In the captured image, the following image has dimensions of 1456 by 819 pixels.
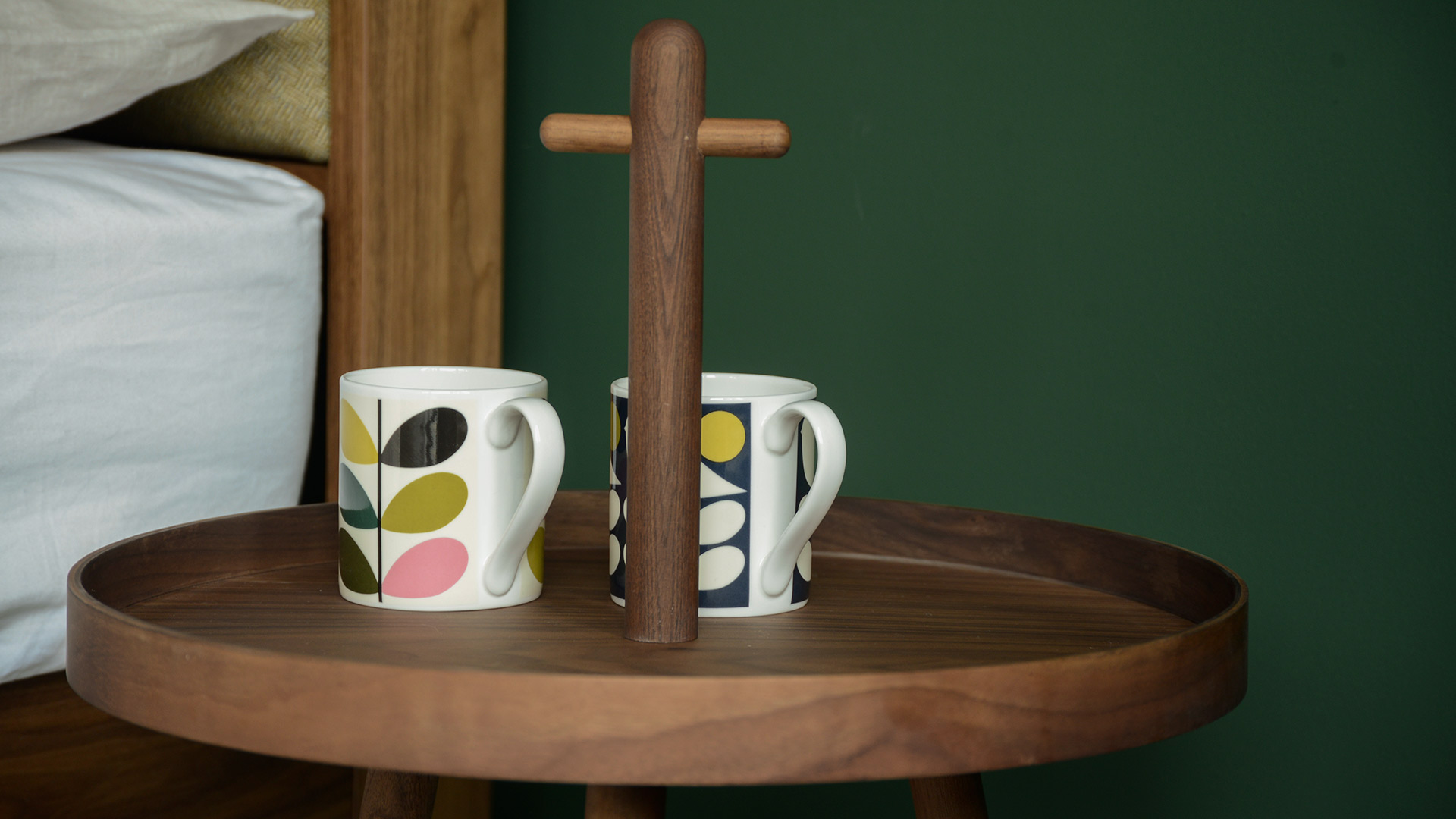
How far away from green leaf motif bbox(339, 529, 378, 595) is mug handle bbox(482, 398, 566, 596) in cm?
6

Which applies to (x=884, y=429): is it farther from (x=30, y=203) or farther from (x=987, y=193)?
(x=30, y=203)

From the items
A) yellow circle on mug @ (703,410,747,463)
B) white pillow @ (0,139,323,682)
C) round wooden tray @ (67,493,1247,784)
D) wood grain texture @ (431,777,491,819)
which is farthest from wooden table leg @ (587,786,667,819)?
wood grain texture @ (431,777,491,819)

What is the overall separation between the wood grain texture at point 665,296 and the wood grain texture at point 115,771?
0.56 m

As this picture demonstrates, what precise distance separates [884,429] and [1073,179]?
26 cm

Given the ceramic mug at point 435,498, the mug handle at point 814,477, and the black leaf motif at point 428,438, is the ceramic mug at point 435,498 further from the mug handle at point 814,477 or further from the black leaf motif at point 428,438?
the mug handle at point 814,477

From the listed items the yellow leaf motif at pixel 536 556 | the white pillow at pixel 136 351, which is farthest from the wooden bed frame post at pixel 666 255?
the white pillow at pixel 136 351

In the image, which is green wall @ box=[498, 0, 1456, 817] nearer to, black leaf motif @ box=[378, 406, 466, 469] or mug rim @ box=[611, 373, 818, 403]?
mug rim @ box=[611, 373, 818, 403]

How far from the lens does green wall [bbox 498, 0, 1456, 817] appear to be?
0.78 metres

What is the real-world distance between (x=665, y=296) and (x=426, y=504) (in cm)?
17

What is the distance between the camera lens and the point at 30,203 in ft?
2.46

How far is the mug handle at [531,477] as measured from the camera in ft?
1.68

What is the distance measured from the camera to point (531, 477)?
52cm

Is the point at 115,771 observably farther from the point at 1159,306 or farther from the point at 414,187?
the point at 1159,306

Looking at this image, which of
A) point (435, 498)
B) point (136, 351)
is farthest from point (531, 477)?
point (136, 351)
